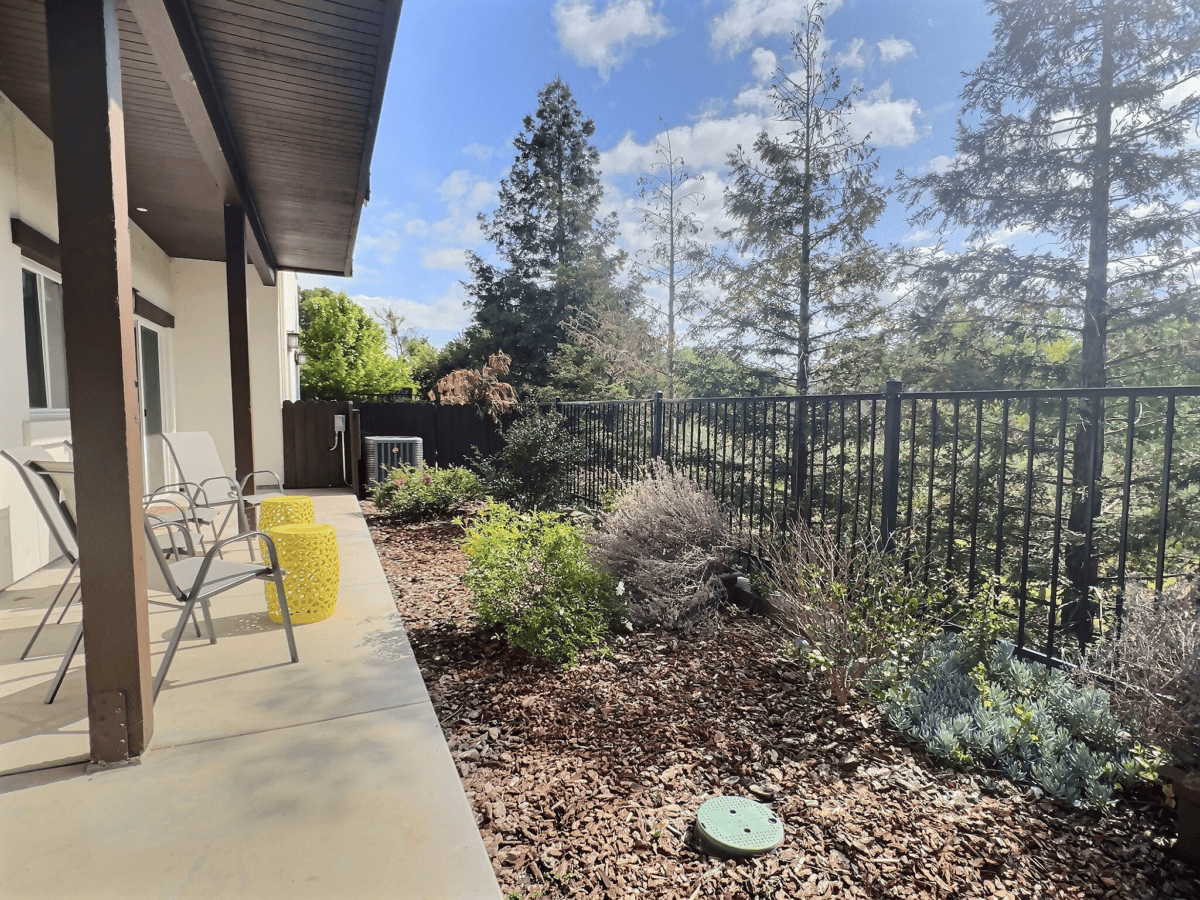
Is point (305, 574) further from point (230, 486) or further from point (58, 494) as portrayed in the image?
point (230, 486)

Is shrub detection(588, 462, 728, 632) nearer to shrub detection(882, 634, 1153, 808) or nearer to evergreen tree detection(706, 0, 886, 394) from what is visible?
shrub detection(882, 634, 1153, 808)

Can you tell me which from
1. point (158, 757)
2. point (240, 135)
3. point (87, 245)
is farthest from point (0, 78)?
point (158, 757)

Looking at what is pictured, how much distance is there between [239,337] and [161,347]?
302cm

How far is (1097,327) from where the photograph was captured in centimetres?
850

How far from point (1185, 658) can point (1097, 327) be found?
8.91m

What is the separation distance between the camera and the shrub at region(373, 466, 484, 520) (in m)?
6.59

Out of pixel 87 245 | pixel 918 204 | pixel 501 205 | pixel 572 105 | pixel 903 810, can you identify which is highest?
pixel 572 105

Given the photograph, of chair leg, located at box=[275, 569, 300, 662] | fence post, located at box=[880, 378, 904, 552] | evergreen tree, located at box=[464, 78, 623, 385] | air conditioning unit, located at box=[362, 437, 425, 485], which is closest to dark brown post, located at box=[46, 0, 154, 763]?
chair leg, located at box=[275, 569, 300, 662]

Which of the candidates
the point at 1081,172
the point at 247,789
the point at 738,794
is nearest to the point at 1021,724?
the point at 738,794

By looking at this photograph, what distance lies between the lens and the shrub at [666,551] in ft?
11.1

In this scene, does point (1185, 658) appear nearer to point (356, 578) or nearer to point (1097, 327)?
point (356, 578)

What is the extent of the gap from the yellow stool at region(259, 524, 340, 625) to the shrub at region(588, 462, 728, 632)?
151 cm

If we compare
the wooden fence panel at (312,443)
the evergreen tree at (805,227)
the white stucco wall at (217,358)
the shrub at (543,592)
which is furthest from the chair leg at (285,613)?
the evergreen tree at (805,227)

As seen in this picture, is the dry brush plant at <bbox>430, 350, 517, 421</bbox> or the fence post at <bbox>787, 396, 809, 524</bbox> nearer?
the fence post at <bbox>787, 396, 809, 524</bbox>
